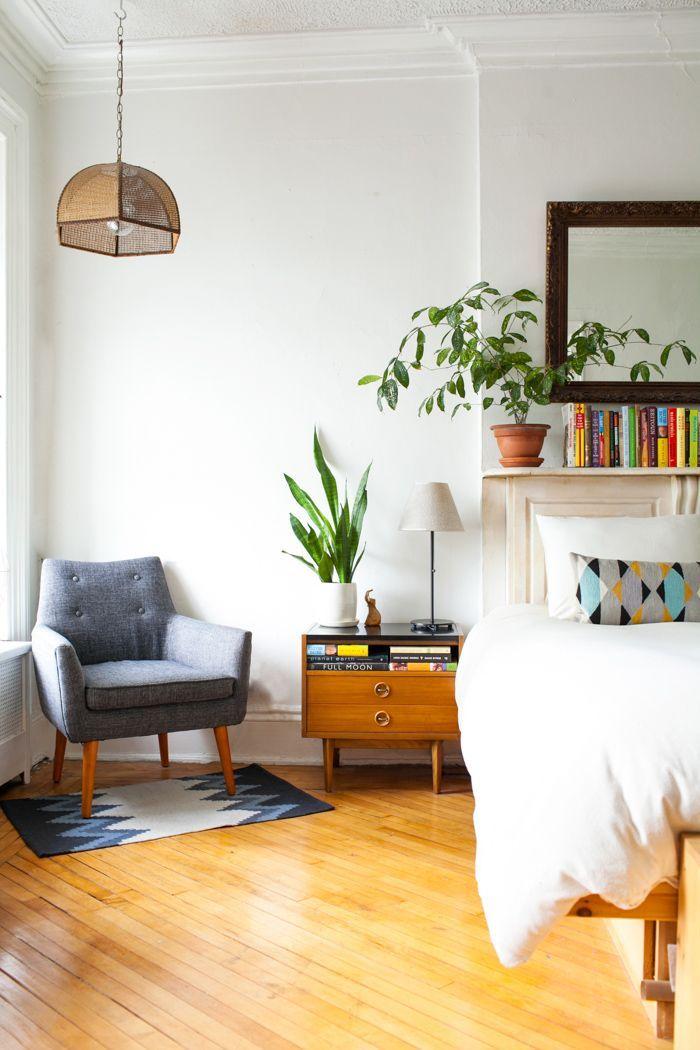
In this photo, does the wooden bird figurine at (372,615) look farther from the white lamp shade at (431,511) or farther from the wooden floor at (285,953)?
the wooden floor at (285,953)

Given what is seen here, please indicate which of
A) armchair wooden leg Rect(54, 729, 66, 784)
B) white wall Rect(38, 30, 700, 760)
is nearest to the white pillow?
white wall Rect(38, 30, 700, 760)

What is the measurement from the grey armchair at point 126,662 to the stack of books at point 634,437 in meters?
1.47

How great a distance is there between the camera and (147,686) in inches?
121

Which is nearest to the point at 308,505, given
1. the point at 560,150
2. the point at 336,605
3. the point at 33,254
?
the point at 336,605

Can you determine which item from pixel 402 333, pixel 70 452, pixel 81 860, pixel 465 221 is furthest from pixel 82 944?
pixel 465 221

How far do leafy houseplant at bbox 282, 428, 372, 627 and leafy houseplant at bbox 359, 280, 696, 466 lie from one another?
38cm

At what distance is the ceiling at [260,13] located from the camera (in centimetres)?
346

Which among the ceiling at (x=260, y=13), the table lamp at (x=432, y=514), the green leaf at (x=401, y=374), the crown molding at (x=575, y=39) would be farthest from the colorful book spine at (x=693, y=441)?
the ceiling at (x=260, y=13)

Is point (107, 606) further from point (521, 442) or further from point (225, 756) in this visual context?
point (521, 442)

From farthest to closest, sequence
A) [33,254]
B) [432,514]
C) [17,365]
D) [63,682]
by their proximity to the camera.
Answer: [33,254] < [17,365] < [432,514] < [63,682]

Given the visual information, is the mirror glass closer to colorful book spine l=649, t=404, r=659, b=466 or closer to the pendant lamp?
colorful book spine l=649, t=404, r=659, b=466

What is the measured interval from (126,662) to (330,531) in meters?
0.92

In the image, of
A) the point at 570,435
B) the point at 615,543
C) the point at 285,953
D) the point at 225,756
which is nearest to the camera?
the point at 285,953

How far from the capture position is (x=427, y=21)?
3607mm
